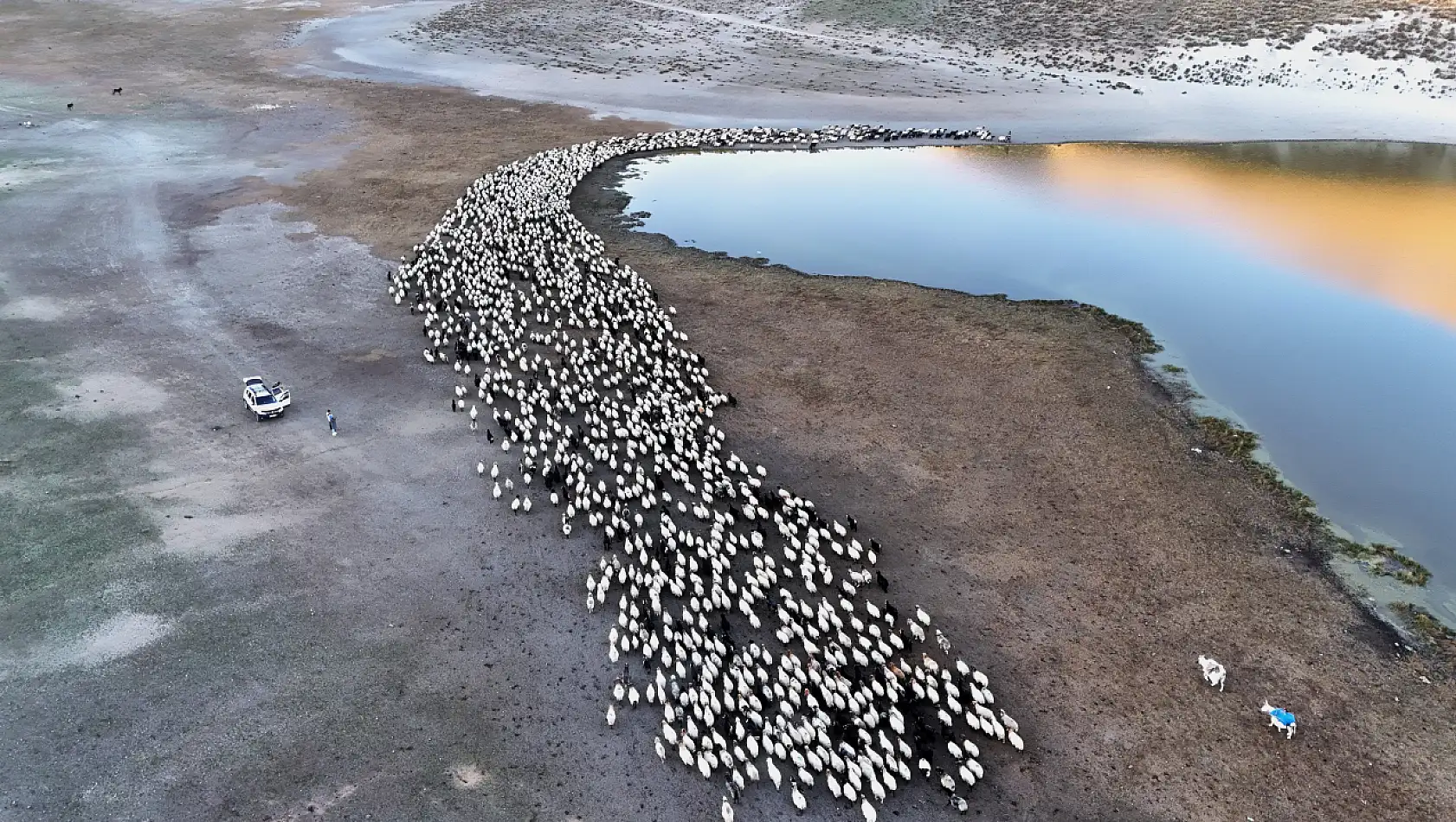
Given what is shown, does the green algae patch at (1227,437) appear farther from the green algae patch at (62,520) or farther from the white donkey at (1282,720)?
the green algae patch at (62,520)

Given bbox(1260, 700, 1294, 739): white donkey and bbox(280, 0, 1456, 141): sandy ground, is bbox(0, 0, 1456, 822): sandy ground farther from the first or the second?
bbox(280, 0, 1456, 141): sandy ground

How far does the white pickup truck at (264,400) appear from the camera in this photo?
2644cm

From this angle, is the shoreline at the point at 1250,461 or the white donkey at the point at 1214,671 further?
the shoreline at the point at 1250,461

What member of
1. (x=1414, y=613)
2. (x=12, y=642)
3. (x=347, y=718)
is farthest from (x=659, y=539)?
(x=1414, y=613)

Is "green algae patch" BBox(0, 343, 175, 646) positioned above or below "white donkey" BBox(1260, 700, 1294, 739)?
below

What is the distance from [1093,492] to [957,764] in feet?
33.9

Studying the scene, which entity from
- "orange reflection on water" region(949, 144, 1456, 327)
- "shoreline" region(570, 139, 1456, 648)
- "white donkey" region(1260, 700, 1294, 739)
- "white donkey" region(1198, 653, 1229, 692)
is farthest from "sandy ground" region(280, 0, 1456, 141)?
"white donkey" region(1260, 700, 1294, 739)

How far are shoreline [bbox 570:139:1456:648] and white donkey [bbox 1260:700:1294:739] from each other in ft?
14.1

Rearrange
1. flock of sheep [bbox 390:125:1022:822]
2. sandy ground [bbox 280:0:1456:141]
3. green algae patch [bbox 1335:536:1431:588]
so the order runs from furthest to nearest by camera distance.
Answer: sandy ground [bbox 280:0:1456:141]
green algae patch [bbox 1335:536:1431:588]
flock of sheep [bbox 390:125:1022:822]

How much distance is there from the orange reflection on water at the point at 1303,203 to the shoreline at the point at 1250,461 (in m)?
12.4

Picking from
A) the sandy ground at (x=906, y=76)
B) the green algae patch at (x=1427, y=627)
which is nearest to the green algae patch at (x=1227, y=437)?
the green algae patch at (x=1427, y=627)

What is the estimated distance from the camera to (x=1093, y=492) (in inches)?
940

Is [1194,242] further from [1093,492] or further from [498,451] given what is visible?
[498,451]

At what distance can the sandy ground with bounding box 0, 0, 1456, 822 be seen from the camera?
15.8m
